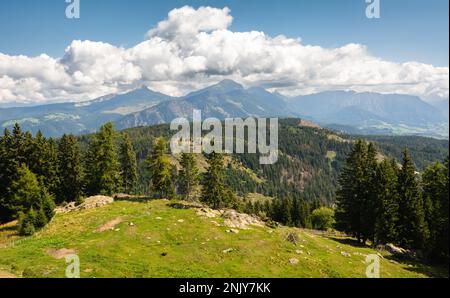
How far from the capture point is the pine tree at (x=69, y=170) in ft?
248

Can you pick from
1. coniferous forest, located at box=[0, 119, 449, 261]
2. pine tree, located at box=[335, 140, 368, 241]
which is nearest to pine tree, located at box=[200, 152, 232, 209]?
coniferous forest, located at box=[0, 119, 449, 261]

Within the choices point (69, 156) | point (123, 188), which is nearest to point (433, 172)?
point (123, 188)

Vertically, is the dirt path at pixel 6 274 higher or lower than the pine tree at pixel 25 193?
lower

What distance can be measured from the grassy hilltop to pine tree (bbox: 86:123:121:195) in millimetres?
16671

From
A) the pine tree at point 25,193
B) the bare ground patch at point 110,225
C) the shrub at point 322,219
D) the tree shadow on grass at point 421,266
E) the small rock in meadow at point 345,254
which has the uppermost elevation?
the pine tree at point 25,193

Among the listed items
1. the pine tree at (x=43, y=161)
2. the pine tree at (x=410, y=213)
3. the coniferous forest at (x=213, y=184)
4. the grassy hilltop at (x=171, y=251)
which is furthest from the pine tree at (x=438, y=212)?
the pine tree at (x=43, y=161)

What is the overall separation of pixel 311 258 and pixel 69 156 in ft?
199

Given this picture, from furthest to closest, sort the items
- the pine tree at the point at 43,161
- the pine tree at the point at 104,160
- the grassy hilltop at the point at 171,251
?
the pine tree at the point at 104,160 < the pine tree at the point at 43,161 < the grassy hilltop at the point at 171,251

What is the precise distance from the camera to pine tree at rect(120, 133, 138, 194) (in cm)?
7925

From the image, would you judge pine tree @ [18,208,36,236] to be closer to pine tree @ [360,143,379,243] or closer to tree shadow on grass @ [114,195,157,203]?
tree shadow on grass @ [114,195,157,203]

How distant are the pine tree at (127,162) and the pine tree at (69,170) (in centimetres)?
1027

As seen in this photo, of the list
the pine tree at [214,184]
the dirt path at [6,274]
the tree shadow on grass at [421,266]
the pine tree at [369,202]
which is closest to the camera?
the dirt path at [6,274]

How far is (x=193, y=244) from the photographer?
42.1m

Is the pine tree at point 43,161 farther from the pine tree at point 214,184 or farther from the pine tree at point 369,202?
the pine tree at point 369,202
